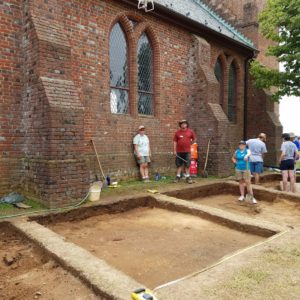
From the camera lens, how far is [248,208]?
7.93 m

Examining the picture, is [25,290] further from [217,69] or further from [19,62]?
[217,69]

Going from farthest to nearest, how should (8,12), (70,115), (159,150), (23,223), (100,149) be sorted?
1. (159,150)
2. (100,149)
3. (8,12)
4. (70,115)
5. (23,223)

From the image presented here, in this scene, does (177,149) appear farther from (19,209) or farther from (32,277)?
(32,277)

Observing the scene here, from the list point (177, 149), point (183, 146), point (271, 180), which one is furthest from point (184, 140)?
point (271, 180)

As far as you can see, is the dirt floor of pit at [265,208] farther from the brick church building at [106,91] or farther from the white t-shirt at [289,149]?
the brick church building at [106,91]

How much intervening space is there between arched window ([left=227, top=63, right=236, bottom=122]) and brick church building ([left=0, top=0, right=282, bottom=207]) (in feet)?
0.16

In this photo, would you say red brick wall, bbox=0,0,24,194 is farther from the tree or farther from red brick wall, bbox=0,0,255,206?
the tree

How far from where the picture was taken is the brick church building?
6.67 meters

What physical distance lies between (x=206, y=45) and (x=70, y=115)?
7.57 metres

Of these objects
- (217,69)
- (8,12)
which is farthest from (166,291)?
(217,69)

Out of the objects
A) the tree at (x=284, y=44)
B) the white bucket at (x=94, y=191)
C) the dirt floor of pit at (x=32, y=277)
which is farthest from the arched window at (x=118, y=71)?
the tree at (x=284, y=44)

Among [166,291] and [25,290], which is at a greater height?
[166,291]

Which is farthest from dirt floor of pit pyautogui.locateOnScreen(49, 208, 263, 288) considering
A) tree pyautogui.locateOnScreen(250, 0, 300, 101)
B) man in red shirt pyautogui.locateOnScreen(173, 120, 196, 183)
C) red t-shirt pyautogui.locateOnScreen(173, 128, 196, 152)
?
tree pyautogui.locateOnScreen(250, 0, 300, 101)

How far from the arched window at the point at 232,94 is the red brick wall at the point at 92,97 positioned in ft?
1.78
